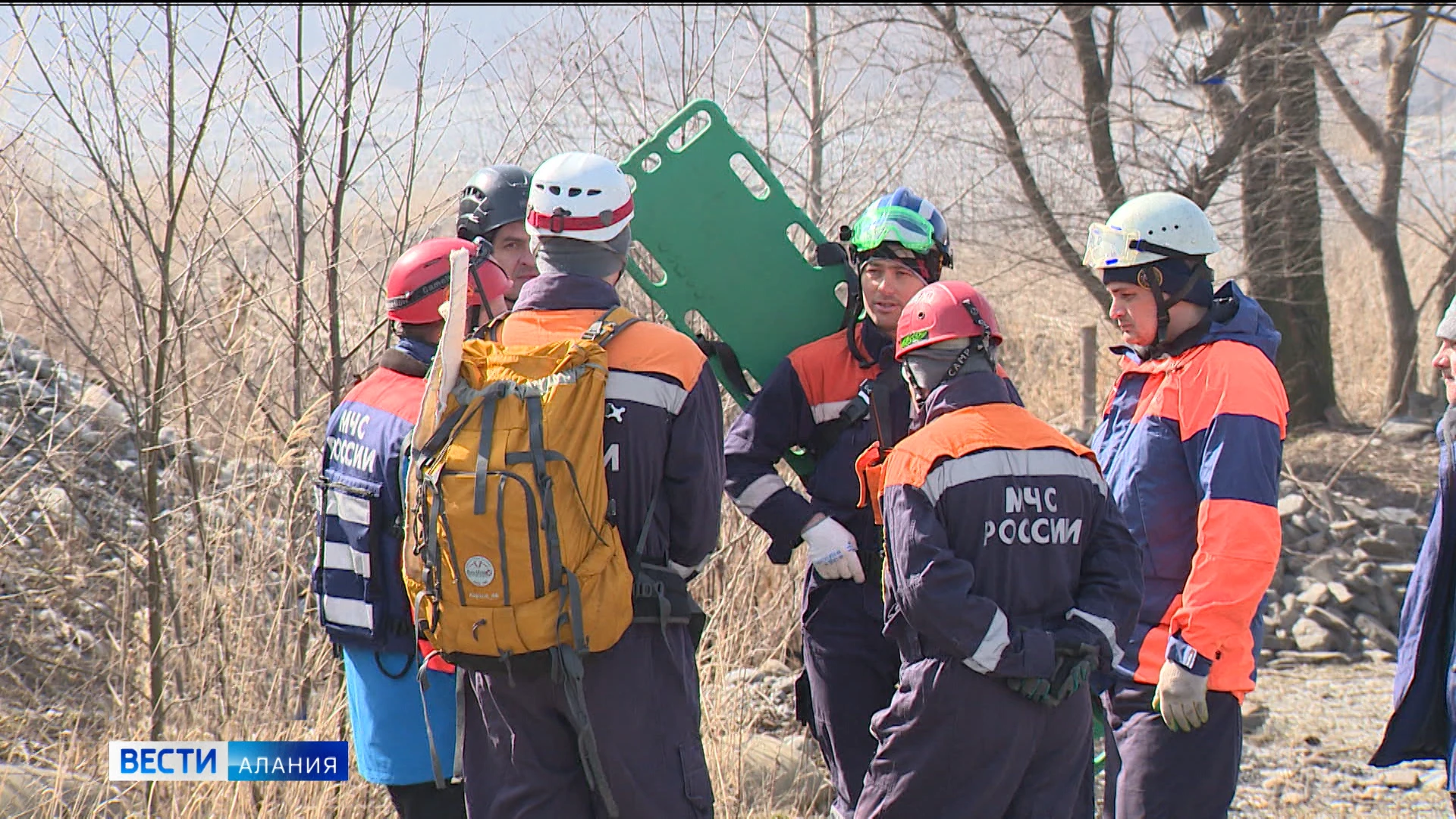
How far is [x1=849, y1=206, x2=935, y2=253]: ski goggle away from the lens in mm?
3900

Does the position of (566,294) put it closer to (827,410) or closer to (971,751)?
(827,410)

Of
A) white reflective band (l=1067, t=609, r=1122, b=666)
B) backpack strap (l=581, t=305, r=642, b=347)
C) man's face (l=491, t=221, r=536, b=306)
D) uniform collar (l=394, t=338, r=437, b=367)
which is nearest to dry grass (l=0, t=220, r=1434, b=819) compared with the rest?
man's face (l=491, t=221, r=536, b=306)

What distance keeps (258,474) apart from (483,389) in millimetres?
2516

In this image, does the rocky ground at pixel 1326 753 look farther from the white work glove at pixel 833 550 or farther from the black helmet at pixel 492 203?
the black helmet at pixel 492 203

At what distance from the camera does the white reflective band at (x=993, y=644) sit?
3.07m

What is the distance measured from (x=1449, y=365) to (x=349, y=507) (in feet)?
8.89

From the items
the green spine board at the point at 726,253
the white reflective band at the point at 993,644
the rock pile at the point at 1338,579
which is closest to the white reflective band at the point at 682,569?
the white reflective band at the point at 993,644

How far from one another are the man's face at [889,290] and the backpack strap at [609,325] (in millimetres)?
974

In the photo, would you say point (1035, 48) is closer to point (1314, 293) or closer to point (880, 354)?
point (1314, 293)

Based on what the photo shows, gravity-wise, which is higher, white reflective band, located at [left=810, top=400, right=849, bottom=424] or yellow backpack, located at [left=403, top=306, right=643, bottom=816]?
white reflective band, located at [left=810, top=400, right=849, bottom=424]

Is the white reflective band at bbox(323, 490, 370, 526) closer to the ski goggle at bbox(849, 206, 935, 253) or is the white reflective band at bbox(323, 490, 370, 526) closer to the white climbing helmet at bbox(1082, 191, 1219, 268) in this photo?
the ski goggle at bbox(849, 206, 935, 253)

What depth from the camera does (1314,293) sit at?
37.9 feet

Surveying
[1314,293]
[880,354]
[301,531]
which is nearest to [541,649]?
[880,354]

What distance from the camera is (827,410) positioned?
12.8ft
